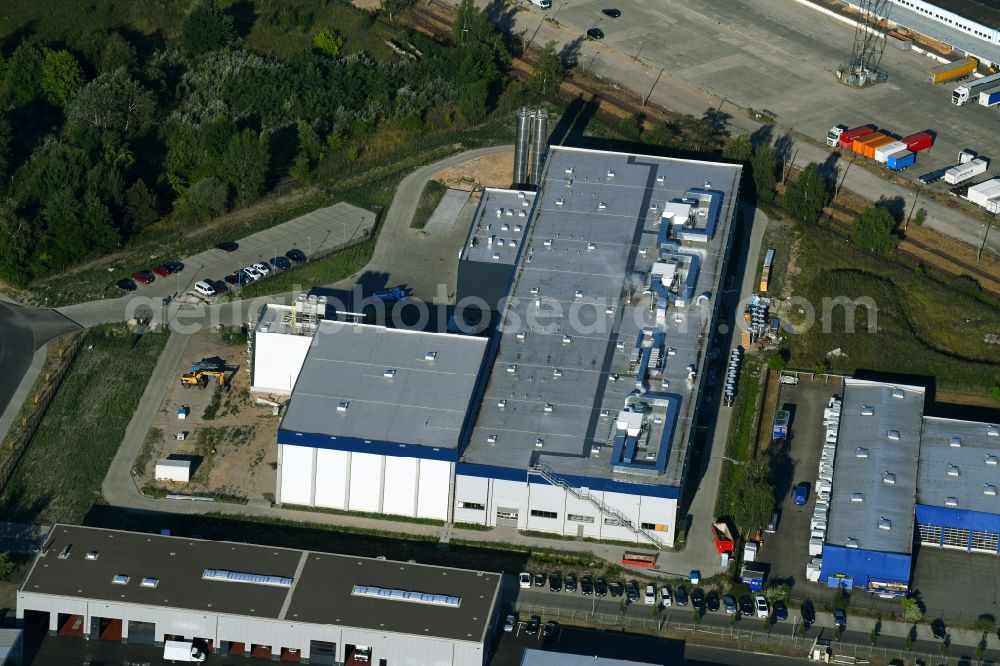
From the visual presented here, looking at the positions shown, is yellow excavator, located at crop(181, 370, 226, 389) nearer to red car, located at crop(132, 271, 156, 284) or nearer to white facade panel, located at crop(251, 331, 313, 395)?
white facade panel, located at crop(251, 331, 313, 395)

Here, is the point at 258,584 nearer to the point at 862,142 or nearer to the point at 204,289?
the point at 204,289

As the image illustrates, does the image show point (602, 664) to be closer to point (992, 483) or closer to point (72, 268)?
point (992, 483)

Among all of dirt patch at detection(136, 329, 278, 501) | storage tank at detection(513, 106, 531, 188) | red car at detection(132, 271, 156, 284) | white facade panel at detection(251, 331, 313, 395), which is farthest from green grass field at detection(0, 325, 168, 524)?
storage tank at detection(513, 106, 531, 188)

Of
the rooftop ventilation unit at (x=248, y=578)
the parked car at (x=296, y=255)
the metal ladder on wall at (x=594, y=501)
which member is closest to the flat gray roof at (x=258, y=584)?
the rooftop ventilation unit at (x=248, y=578)

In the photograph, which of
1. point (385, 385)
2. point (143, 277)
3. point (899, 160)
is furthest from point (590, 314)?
point (899, 160)

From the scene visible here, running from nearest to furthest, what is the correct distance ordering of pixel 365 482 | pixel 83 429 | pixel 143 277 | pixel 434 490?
pixel 434 490 < pixel 365 482 < pixel 83 429 < pixel 143 277

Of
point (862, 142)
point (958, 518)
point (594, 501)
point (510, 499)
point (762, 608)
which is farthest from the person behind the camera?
point (862, 142)

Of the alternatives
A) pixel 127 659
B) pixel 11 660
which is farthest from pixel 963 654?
pixel 11 660
